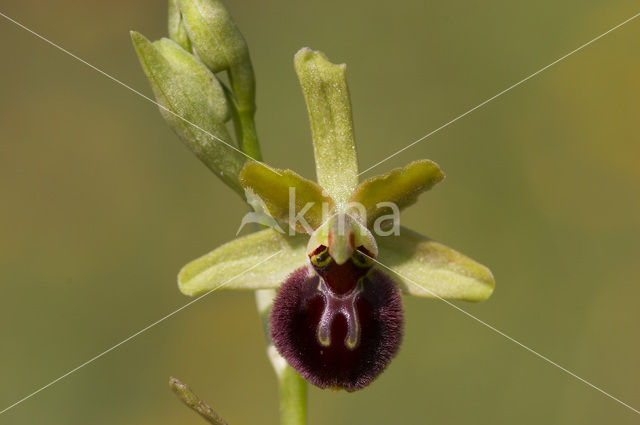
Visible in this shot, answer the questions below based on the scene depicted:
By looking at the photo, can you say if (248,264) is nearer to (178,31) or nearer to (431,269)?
(431,269)

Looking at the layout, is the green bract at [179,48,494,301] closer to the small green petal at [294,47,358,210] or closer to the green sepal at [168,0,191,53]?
the small green petal at [294,47,358,210]

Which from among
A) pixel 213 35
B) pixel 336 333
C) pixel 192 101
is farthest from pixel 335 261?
pixel 213 35

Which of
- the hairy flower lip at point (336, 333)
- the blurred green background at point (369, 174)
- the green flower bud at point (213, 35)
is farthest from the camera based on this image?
the blurred green background at point (369, 174)

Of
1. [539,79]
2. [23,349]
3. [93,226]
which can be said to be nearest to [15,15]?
[93,226]

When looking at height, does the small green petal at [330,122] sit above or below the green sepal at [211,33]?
below

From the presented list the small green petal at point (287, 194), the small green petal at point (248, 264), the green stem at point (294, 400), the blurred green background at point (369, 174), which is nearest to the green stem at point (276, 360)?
the green stem at point (294, 400)

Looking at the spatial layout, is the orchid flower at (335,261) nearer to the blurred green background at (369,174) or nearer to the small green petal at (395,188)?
the small green petal at (395,188)

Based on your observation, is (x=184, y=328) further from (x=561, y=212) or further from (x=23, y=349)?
(x=561, y=212)
